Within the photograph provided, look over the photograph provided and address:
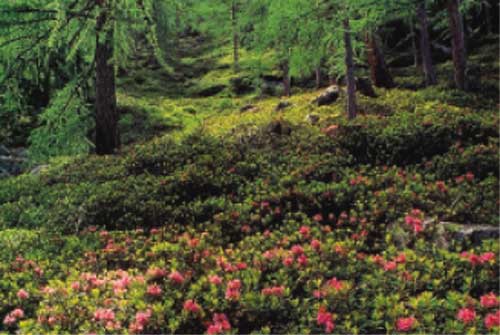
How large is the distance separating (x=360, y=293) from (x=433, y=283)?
2.47ft

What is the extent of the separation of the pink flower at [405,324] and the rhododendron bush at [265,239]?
2 cm

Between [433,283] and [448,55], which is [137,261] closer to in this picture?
[433,283]

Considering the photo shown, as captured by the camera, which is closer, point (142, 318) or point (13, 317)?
point (142, 318)

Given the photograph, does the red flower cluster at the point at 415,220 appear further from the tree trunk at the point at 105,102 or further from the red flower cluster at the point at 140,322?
the tree trunk at the point at 105,102

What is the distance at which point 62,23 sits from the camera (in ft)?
31.3

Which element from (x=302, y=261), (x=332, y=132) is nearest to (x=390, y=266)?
(x=302, y=261)

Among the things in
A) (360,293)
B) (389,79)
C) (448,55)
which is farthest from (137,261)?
(448,55)

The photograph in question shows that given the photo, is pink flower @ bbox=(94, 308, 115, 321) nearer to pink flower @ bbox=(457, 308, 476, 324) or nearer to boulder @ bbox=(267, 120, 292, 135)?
pink flower @ bbox=(457, 308, 476, 324)

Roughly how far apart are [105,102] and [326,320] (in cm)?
987

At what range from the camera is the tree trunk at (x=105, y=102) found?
1186 cm

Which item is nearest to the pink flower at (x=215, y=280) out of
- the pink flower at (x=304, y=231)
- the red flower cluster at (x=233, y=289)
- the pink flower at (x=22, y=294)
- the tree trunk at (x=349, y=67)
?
the red flower cluster at (x=233, y=289)

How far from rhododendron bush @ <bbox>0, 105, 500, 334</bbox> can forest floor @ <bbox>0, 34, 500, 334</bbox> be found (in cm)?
2

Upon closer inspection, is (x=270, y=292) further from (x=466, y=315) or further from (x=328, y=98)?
(x=328, y=98)

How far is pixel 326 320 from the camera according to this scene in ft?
13.0
